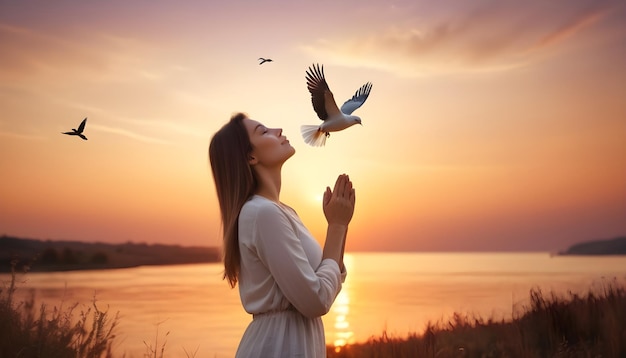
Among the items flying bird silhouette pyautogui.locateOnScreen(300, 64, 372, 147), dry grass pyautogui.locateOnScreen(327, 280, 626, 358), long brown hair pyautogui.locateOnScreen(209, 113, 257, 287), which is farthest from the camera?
dry grass pyautogui.locateOnScreen(327, 280, 626, 358)

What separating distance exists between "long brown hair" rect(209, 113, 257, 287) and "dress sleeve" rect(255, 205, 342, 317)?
208 mm

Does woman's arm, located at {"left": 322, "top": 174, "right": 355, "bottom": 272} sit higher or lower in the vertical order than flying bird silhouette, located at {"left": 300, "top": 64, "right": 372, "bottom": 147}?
lower

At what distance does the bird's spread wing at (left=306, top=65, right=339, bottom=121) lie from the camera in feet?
14.3

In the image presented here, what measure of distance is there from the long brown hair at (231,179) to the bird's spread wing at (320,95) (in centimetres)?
138

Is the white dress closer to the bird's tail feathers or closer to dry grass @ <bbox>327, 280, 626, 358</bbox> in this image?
the bird's tail feathers

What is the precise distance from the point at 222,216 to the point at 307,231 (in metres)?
0.40

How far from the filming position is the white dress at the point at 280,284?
264cm

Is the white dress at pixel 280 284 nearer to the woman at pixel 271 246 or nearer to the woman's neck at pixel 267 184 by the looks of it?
the woman at pixel 271 246

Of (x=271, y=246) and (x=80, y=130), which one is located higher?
(x=80, y=130)

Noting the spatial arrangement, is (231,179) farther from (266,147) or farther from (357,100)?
(357,100)

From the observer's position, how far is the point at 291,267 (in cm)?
263

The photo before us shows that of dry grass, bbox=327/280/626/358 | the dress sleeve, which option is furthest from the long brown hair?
dry grass, bbox=327/280/626/358

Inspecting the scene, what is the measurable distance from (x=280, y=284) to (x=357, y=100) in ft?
9.97

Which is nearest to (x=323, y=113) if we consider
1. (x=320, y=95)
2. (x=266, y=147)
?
(x=320, y=95)
